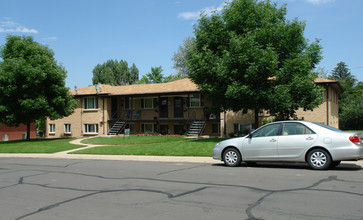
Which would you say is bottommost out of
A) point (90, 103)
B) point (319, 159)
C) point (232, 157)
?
point (232, 157)

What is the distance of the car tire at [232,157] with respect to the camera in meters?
11.1

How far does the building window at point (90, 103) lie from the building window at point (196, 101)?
10.2 metres

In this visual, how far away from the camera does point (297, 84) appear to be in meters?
17.8

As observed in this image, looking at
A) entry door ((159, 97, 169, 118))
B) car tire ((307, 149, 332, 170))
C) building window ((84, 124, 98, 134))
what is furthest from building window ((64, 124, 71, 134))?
car tire ((307, 149, 332, 170))

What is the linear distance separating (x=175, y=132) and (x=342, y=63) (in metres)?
92.7

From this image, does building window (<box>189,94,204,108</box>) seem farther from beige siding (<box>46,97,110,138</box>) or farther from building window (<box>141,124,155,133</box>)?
beige siding (<box>46,97,110,138</box>)

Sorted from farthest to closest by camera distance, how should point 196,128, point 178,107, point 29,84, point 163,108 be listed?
point 163,108
point 178,107
point 196,128
point 29,84

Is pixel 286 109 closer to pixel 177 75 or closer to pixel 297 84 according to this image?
pixel 297 84

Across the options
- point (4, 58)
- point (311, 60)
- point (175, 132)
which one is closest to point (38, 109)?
point (4, 58)

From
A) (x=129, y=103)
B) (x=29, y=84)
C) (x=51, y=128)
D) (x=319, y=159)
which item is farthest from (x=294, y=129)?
(x=51, y=128)

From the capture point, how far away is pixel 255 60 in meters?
17.8

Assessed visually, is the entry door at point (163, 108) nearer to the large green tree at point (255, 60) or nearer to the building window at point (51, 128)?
the large green tree at point (255, 60)

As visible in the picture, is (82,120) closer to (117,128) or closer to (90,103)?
(90,103)

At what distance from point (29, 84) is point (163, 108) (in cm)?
1156
